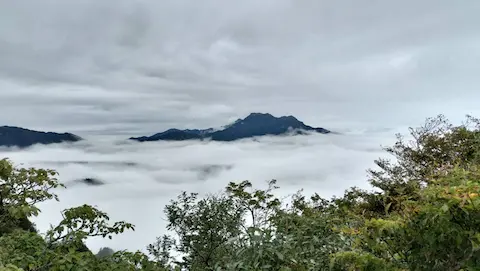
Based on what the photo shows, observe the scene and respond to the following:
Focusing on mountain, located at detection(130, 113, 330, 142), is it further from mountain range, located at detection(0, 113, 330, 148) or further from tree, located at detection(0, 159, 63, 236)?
tree, located at detection(0, 159, 63, 236)

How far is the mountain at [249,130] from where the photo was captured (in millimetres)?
139875

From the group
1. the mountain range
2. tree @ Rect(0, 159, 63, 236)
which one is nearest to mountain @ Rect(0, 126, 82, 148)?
the mountain range

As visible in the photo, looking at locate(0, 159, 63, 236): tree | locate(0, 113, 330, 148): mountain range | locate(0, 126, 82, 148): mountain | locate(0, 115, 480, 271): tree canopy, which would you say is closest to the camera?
locate(0, 115, 480, 271): tree canopy

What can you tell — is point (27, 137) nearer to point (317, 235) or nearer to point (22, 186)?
point (22, 186)

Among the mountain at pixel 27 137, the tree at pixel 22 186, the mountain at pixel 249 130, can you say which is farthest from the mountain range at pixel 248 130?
the tree at pixel 22 186

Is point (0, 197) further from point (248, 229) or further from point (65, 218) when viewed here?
point (248, 229)

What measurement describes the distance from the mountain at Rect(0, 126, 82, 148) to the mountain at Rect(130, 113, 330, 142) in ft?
104

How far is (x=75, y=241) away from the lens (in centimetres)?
405

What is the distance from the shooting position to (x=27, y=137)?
3755 inches

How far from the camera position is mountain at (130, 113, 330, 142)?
140 meters

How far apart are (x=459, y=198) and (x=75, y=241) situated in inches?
144

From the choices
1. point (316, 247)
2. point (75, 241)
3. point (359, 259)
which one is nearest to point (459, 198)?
point (359, 259)

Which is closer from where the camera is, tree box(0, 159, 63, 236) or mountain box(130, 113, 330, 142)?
tree box(0, 159, 63, 236)

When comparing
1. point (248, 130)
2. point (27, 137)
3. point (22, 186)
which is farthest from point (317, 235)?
point (248, 130)
